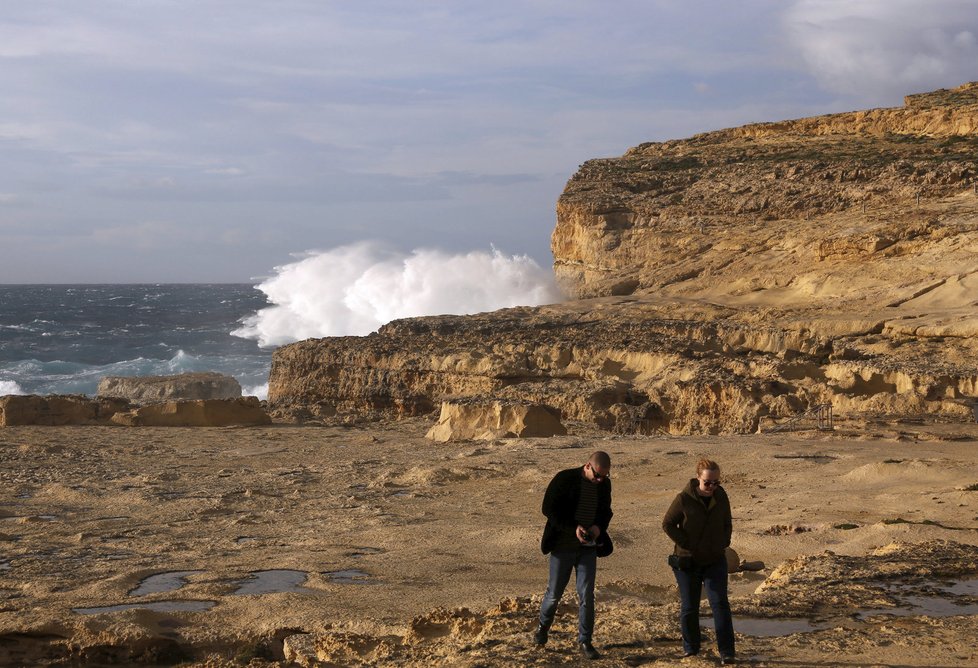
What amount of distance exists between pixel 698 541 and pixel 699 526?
0.09m

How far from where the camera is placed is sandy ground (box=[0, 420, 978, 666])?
23.1 ft

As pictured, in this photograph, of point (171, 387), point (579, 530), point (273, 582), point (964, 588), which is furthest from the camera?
point (171, 387)

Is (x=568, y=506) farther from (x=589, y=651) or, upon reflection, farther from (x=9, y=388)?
(x=9, y=388)

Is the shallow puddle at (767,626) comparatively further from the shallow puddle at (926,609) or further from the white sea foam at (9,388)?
the white sea foam at (9,388)

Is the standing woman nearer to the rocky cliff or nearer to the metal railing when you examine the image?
the metal railing

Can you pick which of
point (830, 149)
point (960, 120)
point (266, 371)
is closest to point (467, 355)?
point (830, 149)

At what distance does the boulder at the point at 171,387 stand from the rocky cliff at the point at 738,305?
7.12 metres

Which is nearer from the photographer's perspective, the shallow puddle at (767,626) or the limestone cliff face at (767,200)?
the shallow puddle at (767,626)

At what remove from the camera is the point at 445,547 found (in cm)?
1101

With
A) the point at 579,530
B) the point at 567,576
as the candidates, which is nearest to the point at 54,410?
the point at 567,576

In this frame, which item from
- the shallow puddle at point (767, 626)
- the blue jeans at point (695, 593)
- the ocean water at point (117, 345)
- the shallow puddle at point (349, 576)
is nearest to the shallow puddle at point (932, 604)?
the shallow puddle at point (767, 626)

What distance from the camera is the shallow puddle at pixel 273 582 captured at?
359 inches

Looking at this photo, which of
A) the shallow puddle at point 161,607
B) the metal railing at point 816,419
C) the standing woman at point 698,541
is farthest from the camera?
the metal railing at point 816,419

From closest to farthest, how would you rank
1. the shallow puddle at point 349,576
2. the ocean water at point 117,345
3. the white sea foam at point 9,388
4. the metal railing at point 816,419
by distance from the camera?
the shallow puddle at point 349,576
the metal railing at point 816,419
the white sea foam at point 9,388
the ocean water at point 117,345
